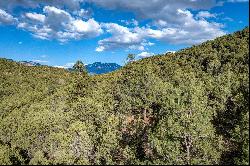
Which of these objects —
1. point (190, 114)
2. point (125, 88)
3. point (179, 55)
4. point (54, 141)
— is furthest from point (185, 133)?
point (179, 55)

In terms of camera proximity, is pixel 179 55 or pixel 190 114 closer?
pixel 190 114

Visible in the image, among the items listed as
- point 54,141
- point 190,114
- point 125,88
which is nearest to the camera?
point 190,114

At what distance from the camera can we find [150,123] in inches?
4281

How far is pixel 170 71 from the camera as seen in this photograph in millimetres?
150250

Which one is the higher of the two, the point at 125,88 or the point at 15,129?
the point at 125,88

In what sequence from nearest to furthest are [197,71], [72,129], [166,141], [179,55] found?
[166,141] → [72,129] → [197,71] → [179,55]

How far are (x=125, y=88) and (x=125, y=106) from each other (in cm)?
1617

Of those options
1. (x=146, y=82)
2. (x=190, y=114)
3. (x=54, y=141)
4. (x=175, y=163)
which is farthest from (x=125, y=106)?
(x=175, y=163)

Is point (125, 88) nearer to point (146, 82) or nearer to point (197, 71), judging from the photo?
point (146, 82)

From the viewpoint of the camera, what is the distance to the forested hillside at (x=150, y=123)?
67.9m

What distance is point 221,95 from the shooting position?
95.4 m

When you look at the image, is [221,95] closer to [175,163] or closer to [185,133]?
[185,133]

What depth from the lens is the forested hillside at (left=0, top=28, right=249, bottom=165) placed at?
223 feet

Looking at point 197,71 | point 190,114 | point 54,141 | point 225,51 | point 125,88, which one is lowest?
point 54,141
